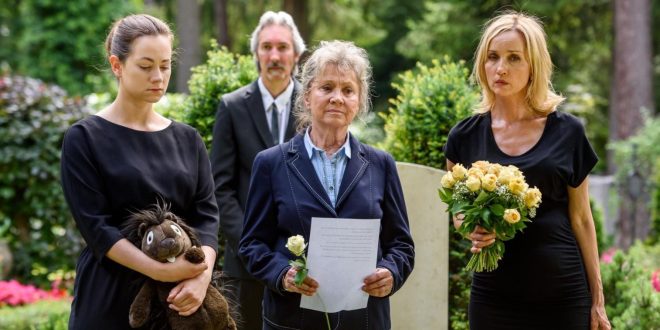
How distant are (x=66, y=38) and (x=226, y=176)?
16448 mm

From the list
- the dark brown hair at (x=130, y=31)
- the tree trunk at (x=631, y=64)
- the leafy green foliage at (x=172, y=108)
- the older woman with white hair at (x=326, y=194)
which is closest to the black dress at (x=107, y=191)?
the dark brown hair at (x=130, y=31)

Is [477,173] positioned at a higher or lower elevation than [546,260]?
higher

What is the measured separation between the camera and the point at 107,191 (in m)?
3.15

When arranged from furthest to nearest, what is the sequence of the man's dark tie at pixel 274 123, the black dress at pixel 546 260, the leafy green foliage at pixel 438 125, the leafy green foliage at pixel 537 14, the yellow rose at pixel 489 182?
the leafy green foliage at pixel 537 14 → the leafy green foliage at pixel 438 125 → the man's dark tie at pixel 274 123 → the black dress at pixel 546 260 → the yellow rose at pixel 489 182

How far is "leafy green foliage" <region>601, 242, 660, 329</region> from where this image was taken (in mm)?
5043

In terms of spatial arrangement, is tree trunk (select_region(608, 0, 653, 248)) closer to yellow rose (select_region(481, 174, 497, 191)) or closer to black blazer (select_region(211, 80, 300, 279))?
black blazer (select_region(211, 80, 300, 279))

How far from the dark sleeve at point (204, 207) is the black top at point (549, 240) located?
48.5 inches

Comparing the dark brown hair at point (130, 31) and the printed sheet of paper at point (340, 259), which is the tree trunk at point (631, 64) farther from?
the dark brown hair at point (130, 31)

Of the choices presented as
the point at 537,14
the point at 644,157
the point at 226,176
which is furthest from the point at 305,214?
the point at 537,14

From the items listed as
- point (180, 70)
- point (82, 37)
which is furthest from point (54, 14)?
point (180, 70)

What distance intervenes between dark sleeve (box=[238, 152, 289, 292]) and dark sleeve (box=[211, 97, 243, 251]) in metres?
1.26

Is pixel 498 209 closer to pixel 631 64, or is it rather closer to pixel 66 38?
pixel 631 64

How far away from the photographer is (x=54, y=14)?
1989 cm

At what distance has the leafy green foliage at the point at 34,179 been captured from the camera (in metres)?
9.14
